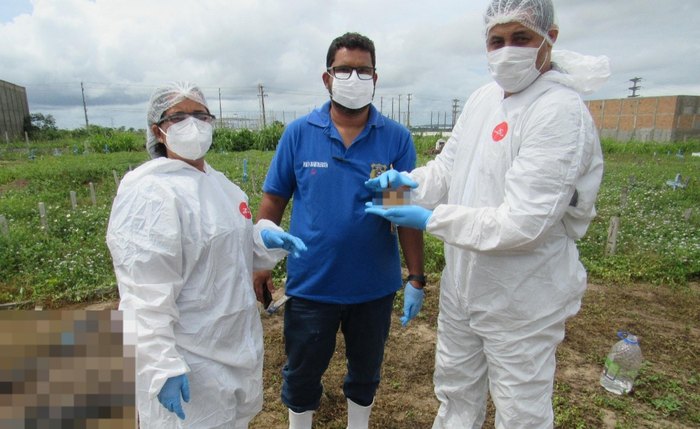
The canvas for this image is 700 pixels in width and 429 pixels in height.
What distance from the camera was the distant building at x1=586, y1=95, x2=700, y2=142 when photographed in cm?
2920

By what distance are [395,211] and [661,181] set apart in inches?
497

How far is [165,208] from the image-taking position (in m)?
1.45

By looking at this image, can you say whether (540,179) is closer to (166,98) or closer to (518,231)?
(518,231)

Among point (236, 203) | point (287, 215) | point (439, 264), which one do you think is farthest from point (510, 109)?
point (287, 215)

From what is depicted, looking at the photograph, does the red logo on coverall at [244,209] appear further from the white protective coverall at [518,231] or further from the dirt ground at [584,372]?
the dirt ground at [584,372]

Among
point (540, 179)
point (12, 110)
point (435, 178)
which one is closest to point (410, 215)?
point (435, 178)

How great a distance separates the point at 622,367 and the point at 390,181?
2563 millimetres

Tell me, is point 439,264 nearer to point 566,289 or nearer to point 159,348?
point 566,289

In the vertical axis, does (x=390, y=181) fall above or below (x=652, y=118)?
below

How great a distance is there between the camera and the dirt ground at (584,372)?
2773mm

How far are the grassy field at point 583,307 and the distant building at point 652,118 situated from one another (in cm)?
2668

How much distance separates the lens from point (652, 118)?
3033cm

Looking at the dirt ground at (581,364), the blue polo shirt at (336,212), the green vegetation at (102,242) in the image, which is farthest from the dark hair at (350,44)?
the green vegetation at (102,242)

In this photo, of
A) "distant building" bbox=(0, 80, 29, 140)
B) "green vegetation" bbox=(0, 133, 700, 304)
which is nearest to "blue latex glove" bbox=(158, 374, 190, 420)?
"green vegetation" bbox=(0, 133, 700, 304)
